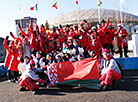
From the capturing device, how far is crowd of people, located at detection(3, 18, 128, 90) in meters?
5.02

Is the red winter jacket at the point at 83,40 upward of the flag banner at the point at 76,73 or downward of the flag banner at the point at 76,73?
upward

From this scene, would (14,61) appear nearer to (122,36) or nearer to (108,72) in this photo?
(108,72)

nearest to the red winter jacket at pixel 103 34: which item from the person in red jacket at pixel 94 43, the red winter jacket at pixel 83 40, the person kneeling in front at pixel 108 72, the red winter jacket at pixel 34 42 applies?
the person in red jacket at pixel 94 43

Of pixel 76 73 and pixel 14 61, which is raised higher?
pixel 14 61

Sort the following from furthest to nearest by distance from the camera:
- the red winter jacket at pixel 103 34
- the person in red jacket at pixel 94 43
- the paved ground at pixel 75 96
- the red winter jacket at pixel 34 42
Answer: the red winter jacket at pixel 103 34 → the person in red jacket at pixel 94 43 → the red winter jacket at pixel 34 42 → the paved ground at pixel 75 96

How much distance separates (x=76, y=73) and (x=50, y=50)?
367cm

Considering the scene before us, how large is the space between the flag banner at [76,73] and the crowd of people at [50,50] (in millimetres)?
260

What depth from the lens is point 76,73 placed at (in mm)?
5215

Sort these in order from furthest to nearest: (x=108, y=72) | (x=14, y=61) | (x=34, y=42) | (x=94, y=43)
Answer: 1. (x=94, y=43)
2. (x=34, y=42)
3. (x=14, y=61)
4. (x=108, y=72)

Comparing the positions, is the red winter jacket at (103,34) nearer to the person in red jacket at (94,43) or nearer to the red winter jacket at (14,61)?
the person in red jacket at (94,43)

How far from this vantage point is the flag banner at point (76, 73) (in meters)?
4.98

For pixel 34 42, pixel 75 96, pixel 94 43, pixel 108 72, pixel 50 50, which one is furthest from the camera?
pixel 94 43

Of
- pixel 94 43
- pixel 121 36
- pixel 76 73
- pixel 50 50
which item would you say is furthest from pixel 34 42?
pixel 121 36

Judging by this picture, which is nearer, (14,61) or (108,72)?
(108,72)
